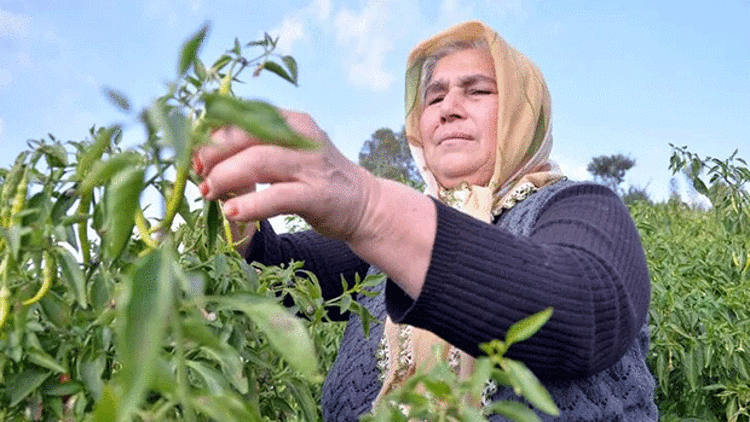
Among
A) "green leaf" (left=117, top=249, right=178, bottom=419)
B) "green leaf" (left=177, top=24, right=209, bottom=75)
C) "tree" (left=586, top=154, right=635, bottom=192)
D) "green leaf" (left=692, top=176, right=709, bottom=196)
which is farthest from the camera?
"tree" (left=586, top=154, right=635, bottom=192)

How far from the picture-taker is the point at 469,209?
71.8 inches

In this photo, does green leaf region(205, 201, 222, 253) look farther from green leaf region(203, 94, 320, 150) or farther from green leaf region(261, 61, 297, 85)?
green leaf region(203, 94, 320, 150)

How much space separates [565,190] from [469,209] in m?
0.27

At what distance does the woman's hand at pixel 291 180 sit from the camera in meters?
0.78

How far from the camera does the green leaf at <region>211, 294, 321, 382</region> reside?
488 millimetres

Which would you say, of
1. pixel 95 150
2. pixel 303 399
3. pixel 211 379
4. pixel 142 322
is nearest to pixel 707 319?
pixel 303 399

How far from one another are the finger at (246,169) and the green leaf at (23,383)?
22 centimetres

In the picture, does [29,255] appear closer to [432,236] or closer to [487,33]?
[432,236]

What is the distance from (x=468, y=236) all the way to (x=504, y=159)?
0.79 metres

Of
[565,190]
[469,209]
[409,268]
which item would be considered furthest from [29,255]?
[469,209]

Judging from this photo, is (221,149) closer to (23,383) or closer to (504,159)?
(23,383)

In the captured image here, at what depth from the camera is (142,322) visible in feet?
1.35

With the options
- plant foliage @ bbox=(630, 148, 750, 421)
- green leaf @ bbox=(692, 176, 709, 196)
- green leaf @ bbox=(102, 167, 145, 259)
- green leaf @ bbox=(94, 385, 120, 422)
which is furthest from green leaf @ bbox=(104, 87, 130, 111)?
green leaf @ bbox=(692, 176, 709, 196)

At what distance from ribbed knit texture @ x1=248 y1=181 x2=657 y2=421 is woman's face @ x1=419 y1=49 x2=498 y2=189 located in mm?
317
